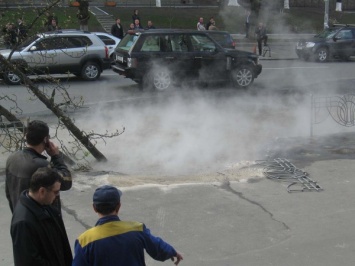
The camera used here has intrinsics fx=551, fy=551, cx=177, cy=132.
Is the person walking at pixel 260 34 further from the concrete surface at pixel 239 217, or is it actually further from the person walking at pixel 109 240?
the person walking at pixel 109 240

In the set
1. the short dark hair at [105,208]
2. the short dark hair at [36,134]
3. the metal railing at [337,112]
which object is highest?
the short dark hair at [36,134]

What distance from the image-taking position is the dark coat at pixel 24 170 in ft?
12.0

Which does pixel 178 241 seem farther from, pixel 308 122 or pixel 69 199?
pixel 308 122

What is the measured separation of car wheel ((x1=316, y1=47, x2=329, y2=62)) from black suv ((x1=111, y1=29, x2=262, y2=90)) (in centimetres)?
782

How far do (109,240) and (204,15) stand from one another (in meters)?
28.5

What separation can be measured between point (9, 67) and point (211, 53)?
8302mm

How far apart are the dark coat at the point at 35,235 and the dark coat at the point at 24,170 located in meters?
0.43

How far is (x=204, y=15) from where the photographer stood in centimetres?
3055

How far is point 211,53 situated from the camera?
1519 centimetres

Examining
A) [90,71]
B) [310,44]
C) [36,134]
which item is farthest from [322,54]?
[36,134]

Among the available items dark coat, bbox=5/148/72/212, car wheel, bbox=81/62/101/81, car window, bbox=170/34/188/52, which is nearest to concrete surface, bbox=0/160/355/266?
dark coat, bbox=5/148/72/212

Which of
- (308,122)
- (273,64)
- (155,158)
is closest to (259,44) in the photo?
(273,64)

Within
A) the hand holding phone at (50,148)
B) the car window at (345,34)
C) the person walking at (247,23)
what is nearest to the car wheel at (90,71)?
the person walking at (247,23)

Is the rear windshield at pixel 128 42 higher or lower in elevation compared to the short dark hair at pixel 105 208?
higher
